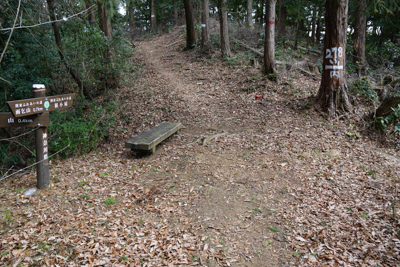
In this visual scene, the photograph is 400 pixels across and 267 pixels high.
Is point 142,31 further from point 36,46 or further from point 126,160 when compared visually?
point 126,160

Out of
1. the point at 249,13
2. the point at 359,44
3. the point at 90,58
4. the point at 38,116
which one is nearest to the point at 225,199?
the point at 38,116

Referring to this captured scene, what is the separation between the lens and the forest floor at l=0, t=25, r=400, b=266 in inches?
135

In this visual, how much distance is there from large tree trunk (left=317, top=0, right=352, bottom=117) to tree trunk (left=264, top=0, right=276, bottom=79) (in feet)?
8.23

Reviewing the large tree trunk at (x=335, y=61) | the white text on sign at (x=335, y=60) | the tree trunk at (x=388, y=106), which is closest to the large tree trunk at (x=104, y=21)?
the large tree trunk at (x=335, y=61)

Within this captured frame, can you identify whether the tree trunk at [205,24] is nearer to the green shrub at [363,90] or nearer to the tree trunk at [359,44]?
the tree trunk at [359,44]

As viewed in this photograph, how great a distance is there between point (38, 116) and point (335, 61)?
7.64m

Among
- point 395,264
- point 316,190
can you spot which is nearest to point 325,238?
point 395,264

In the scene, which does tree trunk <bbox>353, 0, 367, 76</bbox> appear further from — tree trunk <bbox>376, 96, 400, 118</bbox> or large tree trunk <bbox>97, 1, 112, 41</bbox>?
large tree trunk <bbox>97, 1, 112, 41</bbox>

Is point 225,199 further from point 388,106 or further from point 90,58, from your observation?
point 90,58

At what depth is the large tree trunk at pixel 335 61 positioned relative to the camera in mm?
7473

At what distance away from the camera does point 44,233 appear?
3740 millimetres

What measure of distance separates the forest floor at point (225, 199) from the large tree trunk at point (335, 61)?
468 mm

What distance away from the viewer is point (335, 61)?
7.60 m

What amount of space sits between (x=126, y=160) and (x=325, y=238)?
4.63 metres
